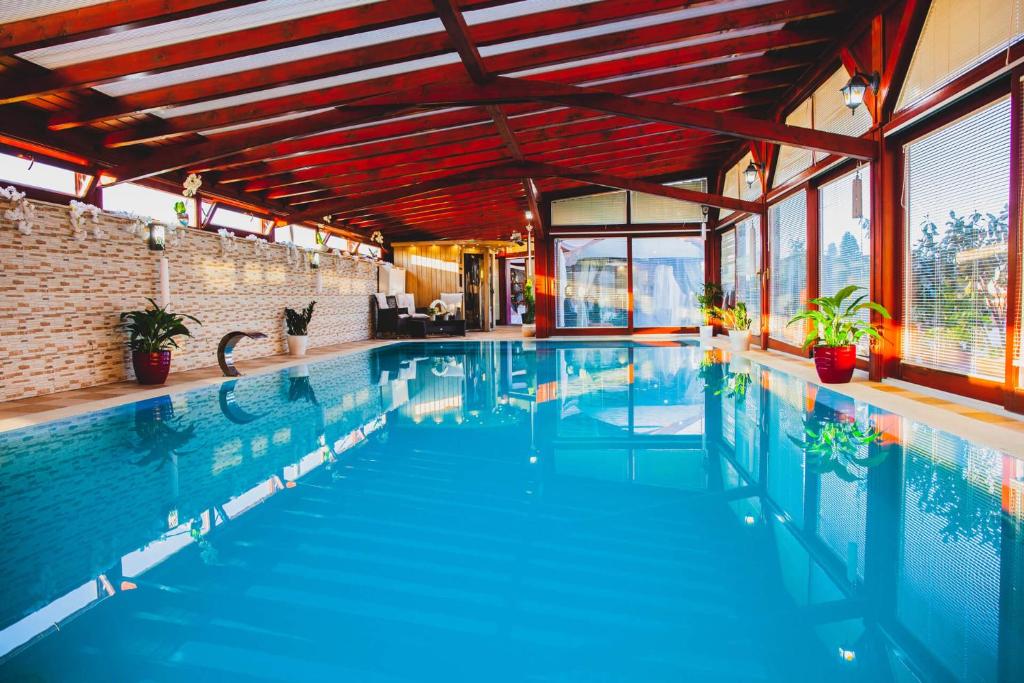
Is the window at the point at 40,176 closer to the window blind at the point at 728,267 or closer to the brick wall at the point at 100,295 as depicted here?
the brick wall at the point at 100,295

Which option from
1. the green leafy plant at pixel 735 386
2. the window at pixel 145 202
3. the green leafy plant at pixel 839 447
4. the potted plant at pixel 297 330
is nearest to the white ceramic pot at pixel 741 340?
the green leafy plant at pixel 735 386

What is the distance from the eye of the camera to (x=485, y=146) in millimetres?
9523

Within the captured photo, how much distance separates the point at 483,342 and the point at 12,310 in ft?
29.6

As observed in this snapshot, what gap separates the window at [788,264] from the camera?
9.09 m

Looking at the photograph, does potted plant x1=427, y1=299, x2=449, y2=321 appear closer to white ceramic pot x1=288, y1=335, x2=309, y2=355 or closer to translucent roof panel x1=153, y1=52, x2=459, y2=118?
white ceramic pot x1=288, y1=335, x2=309, y2=355

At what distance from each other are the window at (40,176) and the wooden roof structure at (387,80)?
0.20 metres

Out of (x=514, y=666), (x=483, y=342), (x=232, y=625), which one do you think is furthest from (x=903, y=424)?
Result: (x=483, y=342)

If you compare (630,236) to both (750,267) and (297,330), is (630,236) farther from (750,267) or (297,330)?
(297,330)

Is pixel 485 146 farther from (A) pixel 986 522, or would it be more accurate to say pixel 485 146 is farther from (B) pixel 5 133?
(A) pixel 986 522

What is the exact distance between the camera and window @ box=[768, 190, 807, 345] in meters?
9.09

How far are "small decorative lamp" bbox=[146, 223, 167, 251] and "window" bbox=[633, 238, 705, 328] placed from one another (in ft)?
34.3

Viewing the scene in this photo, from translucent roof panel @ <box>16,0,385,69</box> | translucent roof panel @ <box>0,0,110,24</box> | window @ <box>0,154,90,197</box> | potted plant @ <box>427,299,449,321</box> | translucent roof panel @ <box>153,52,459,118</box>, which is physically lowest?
potted plant @ <box>427,299,449,321</box>

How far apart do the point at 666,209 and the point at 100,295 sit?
39.2ft

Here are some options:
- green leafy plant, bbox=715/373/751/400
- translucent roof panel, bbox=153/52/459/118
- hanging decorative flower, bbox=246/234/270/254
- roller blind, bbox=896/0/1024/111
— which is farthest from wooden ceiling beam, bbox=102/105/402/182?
roller blind, bbox=896/0/1024/111
